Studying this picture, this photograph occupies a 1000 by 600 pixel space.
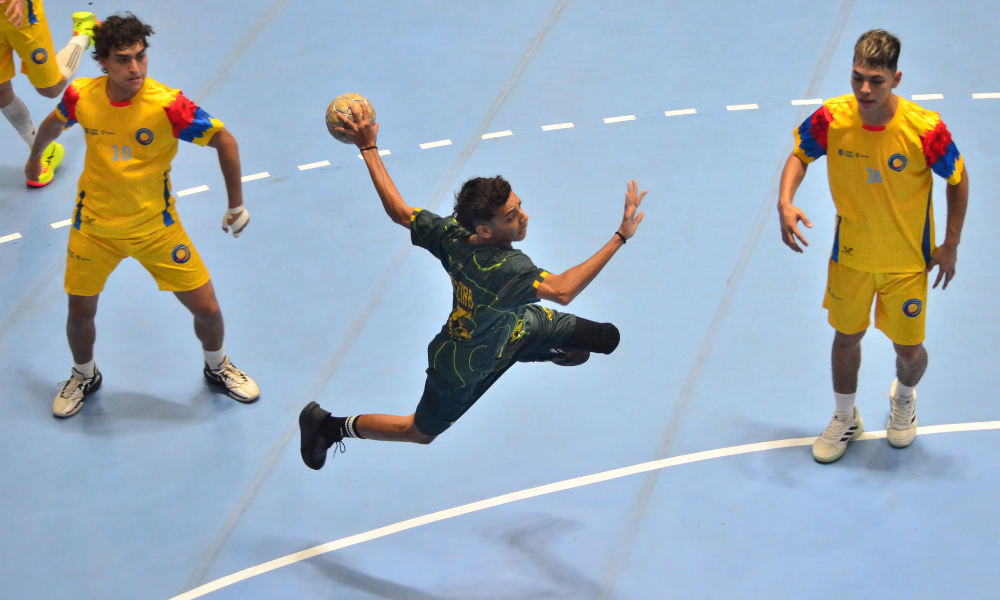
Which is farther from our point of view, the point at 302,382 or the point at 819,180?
the point at 819,180

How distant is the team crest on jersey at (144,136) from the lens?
19.5ft

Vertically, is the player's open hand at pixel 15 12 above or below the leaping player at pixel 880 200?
below

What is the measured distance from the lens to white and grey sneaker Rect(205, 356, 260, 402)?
671 centimetres

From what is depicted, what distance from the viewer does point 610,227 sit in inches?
305

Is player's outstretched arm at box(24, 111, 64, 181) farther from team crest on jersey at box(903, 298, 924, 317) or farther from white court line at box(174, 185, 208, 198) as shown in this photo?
team crest on jersey at box(903, 298, 924, 317)

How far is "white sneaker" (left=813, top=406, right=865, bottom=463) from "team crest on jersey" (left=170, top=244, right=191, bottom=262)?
3.94m

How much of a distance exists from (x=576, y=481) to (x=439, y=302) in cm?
186

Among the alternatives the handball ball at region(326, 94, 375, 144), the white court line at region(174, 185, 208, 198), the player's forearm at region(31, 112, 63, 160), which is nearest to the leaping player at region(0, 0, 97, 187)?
the white court line at region(174, 185, 208, 198)

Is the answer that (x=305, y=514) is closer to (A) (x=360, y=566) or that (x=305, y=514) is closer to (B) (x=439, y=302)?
(A) (x=360, y=566)

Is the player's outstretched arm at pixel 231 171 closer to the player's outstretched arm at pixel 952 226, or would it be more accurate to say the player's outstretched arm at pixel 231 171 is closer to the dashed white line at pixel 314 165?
the dashed white line at pixel 314 165

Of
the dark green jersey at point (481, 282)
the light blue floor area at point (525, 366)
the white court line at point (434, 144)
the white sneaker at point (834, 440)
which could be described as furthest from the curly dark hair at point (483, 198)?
the white court line at point (434, 144)

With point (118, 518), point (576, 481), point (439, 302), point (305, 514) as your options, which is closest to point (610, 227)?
point (439, 302)

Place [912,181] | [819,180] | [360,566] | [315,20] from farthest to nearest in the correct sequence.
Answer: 1. [315,20]
2. [819,180]
3. [360,566]
4. [912,181]

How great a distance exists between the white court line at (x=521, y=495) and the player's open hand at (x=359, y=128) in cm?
216
